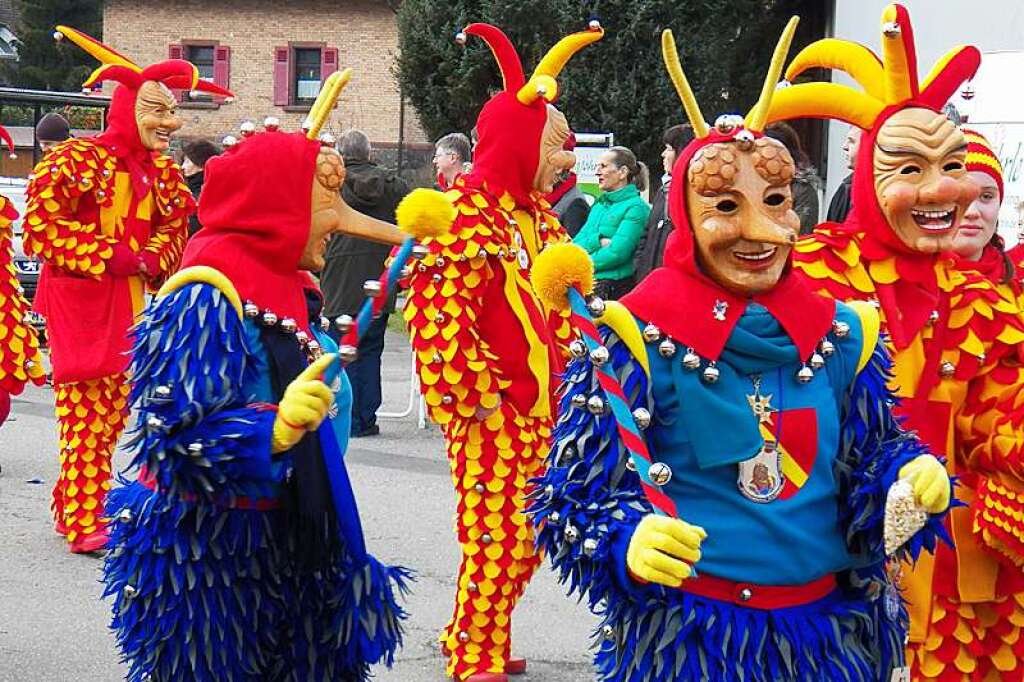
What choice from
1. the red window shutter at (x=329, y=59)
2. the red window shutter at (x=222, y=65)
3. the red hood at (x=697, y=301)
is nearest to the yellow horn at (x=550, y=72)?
the red hood at (x=697, y=301)

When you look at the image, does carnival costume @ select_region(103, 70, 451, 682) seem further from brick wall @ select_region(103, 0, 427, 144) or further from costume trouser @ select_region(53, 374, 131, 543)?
brick wall @ select_region(103, 0, 427, 144)

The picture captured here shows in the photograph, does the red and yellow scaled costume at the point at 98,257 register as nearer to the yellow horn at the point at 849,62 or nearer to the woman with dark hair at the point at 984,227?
the yellow horn at the point at 849,62

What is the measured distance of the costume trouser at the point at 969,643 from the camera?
14.5 feet

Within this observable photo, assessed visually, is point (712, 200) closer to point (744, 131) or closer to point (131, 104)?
point (744, 131)

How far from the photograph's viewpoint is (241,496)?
3.92 meters

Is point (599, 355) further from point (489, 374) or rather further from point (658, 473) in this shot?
point (489, 374)

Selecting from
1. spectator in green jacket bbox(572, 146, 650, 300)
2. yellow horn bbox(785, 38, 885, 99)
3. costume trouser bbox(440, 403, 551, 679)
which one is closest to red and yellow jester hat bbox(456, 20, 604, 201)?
costume trouser bbox(440, 403, 551, 679)

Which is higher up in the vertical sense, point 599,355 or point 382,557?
point 599,355

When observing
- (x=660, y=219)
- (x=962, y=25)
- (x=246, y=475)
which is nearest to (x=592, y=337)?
(x=246, y=475)

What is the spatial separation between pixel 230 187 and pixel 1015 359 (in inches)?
87.9

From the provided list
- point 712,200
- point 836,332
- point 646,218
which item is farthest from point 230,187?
point 646,218

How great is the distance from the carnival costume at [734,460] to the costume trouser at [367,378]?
712 centimetres

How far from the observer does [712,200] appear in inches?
133

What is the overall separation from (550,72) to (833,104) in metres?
1.74
